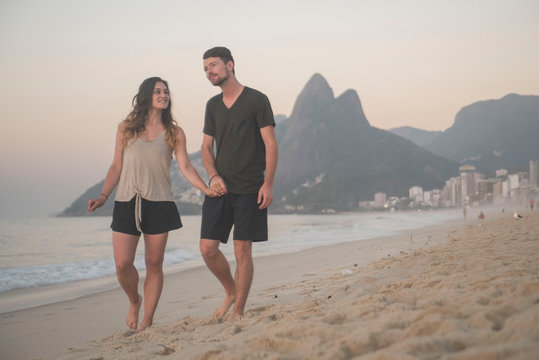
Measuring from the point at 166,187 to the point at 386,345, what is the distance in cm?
214

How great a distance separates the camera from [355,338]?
1.95 m

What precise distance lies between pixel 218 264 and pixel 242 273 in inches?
8.2

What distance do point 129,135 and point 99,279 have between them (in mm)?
5970

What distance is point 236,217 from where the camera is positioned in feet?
10.7

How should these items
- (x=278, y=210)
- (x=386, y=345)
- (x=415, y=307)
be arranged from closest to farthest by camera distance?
(x=386, y=345) < (x=415, y=307) < (x=278, y=210)

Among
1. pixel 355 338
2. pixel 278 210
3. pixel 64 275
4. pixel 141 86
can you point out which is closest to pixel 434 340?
pixel 355 338

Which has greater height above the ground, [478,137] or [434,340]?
[478,137]

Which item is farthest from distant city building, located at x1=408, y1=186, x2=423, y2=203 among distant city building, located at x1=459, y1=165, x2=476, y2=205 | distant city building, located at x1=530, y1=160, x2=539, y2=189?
distant city building, located at x1=530, y1=160, x2=539, y2=189

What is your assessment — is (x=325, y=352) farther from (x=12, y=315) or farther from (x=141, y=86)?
(x=12, y=315)

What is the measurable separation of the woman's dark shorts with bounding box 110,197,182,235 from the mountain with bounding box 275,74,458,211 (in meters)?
108

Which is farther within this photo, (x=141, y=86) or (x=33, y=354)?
(x=141, y=86)

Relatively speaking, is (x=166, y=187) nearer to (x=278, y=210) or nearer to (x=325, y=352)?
(x=325, y=352)

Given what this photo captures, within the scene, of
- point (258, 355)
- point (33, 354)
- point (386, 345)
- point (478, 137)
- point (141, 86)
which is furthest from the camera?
point (478, 137)

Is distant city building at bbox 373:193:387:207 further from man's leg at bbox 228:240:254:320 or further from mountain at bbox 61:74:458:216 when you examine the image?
man's leg at bbox 228:240:254:320
